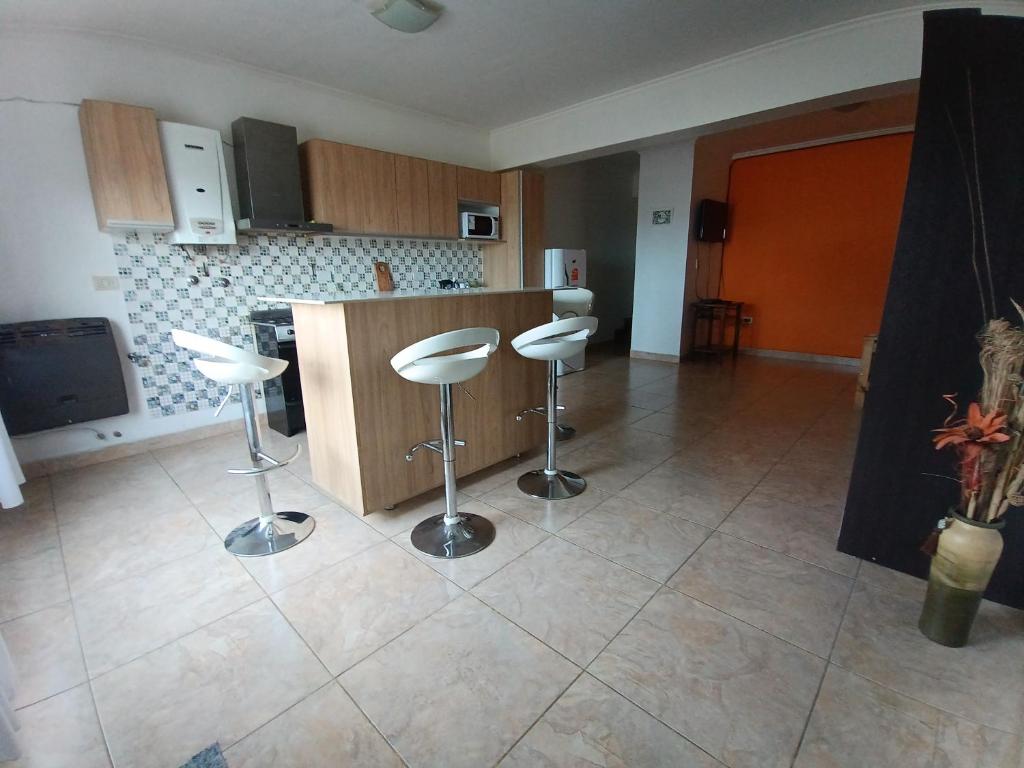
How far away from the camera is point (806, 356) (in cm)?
639

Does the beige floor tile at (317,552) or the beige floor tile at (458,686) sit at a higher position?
the beige floor tile at (458,686)

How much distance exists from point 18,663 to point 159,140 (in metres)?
3.03

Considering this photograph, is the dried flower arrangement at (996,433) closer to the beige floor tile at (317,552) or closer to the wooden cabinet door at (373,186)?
the beige floor tile at (317,552)

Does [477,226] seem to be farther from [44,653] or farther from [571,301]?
[44,653]

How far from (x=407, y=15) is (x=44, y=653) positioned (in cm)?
351

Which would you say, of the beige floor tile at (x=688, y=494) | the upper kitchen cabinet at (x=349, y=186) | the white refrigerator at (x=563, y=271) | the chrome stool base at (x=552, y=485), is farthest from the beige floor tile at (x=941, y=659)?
the upper kitchen cabinet at (x=349, y=186)

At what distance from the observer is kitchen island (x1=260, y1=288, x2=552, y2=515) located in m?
2.08

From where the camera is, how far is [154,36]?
3025mm

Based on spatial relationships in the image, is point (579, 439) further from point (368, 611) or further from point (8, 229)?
Answer: point (8, 229)

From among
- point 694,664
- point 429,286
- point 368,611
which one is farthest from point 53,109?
point 694,664

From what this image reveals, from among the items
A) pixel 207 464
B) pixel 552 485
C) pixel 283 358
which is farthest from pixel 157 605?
pixel 283 358

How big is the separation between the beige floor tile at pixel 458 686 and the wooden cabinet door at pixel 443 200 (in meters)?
3.87

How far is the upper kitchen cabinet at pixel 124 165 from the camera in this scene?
280cm

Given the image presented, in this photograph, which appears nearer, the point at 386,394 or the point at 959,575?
the point at 959,575
